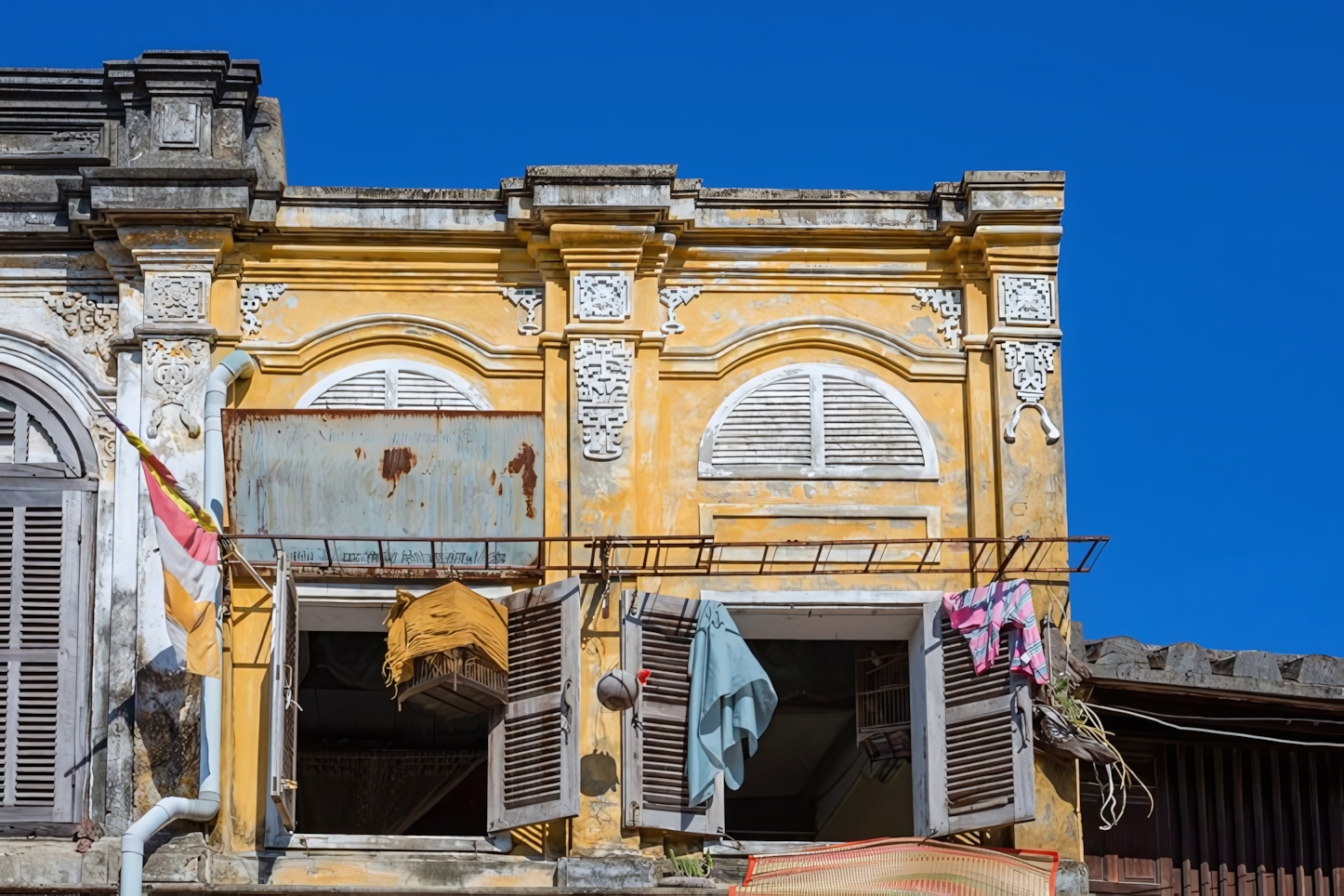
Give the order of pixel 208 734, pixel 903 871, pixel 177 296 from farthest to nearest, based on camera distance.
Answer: pixel 177 296 → pixel 208 734 → pixel 903 871

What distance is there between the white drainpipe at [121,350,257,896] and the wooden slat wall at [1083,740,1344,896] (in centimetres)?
525

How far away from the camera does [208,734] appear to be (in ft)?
43.3

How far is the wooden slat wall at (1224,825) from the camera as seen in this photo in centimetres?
1419

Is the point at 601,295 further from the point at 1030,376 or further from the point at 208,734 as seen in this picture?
the point at 208,734

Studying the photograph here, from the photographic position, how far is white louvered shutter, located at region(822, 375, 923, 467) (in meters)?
14.4

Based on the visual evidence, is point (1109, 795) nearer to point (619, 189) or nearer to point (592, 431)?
point (592, 431)

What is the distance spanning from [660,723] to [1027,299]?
11.5ft

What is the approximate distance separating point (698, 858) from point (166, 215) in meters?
5.04

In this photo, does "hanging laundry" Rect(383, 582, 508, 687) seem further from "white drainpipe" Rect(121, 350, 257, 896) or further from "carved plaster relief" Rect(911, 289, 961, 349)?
"carved plaster relief" Rect(911, 289, 961, 349)

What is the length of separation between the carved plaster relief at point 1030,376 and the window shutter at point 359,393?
3846 mm

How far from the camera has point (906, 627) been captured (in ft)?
46.9

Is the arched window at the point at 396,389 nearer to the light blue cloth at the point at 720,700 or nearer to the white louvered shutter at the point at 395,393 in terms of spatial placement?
the white louvered shutter at the point at 395,393

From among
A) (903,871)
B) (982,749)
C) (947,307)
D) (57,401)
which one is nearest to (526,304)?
(947,307)

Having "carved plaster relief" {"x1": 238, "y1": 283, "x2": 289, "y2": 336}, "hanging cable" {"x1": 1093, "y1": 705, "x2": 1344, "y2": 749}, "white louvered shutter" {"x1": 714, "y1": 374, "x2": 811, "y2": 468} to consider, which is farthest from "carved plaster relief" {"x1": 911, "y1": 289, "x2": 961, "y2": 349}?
"carved plaster relief" {"x1": 238, "y1": 283, "x2": 289, "y2": 336}
